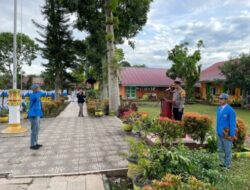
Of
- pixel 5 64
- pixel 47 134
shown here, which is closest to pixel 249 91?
pixel 47 134

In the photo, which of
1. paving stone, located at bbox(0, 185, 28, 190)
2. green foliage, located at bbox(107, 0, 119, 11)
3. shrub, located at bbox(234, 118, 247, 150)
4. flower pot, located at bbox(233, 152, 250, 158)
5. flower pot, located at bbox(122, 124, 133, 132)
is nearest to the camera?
paving stone, located at bbox(0, 185, 28, 190)

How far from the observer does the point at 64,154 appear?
690 centimetres

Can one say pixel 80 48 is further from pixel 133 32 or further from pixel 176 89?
pixel 176 89

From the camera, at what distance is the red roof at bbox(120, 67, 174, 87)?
119 ft

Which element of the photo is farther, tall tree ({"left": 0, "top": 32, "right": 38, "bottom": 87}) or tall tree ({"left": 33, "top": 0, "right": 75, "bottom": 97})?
tall tree ({"left": 0, "top": 32, "right": 38, "bottom": 87})

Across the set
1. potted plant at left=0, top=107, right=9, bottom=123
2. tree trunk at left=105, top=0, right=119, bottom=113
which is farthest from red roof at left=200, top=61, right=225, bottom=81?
potted plant at left=0, top=107, right=9, bottom=123

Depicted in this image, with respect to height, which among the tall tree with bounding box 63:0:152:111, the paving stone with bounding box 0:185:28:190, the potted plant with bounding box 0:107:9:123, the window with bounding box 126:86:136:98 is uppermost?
the tall tree with bounding box 63:0:152:111

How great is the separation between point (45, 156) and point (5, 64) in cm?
4704

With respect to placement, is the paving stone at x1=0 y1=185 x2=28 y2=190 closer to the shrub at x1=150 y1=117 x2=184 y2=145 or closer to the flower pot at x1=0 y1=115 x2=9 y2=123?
the shrub at x1=150 y1=117 x2=184 y2=145

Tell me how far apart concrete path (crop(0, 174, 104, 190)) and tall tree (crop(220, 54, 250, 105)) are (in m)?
20.2

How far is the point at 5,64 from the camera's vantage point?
4919cm

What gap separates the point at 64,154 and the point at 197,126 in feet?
10.9

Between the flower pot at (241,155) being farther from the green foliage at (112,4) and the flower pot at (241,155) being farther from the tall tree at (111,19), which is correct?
the green foliage at (112,4)

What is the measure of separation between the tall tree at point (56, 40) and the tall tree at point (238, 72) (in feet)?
48.1
